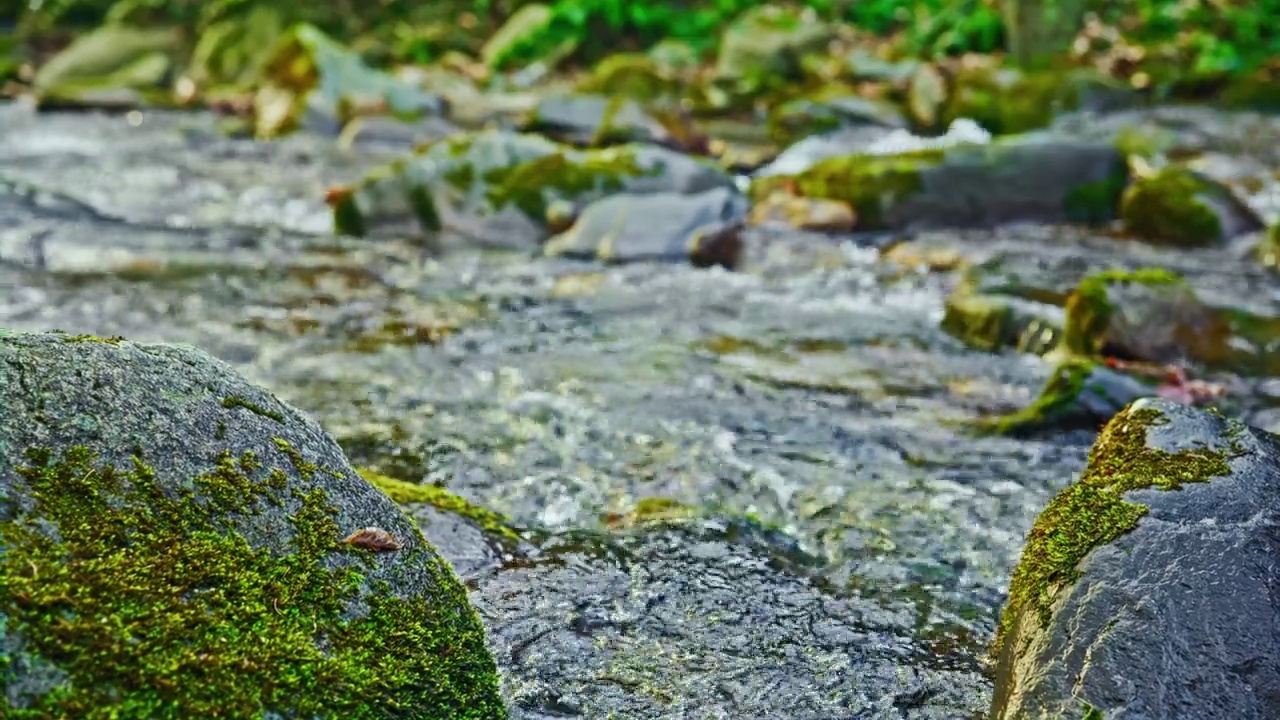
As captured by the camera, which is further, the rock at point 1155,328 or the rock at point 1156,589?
the rock at point 1155,328

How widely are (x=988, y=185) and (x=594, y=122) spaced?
5.60 meters

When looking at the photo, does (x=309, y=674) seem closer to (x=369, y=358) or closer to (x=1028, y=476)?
(x=1028, y=476)

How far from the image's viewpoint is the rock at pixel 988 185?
9312mm

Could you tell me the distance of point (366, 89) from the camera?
14.7 m

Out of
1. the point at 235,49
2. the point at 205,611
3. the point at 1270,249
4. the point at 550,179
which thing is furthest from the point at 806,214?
the point at 235,49

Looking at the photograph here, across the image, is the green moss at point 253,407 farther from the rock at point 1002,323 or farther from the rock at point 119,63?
the rock at point 119,63

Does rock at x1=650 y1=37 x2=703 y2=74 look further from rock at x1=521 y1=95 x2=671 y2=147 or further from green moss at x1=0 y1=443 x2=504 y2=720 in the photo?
green moss at x1=0 y1=443 x2=504 y2=720

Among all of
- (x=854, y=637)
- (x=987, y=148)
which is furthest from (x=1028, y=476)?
(x=987, y=148)

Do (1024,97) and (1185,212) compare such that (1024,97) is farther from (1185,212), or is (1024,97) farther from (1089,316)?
(1089,316)

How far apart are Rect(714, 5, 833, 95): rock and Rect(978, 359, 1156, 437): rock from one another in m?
12.7

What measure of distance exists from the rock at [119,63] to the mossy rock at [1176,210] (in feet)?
46.6

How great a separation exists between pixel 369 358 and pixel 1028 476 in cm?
326

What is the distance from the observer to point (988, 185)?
30.6 ft

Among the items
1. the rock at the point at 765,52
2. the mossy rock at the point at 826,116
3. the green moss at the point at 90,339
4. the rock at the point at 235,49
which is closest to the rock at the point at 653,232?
the mossy rock at the point at 826,116
